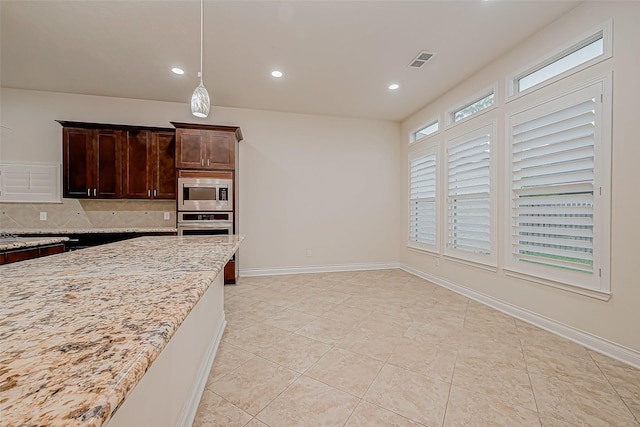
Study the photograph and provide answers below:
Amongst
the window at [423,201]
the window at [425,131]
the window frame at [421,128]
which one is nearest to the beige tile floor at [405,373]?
the window at [423,201]

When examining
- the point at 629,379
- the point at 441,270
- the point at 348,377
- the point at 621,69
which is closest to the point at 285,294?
the point at 348,377

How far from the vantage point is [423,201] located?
185 inches

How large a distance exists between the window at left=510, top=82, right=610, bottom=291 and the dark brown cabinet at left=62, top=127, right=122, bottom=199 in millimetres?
5183

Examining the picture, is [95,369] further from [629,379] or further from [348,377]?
[629,379]

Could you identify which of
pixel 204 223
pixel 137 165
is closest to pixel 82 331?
pixel 204 223

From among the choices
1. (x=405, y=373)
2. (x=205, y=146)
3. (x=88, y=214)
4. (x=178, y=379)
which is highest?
(x=205, y=146)

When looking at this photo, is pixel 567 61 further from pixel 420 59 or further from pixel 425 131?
pixel 425 131

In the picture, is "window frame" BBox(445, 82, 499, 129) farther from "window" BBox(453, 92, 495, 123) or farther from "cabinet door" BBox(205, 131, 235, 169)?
"cabinet door" BBox(205, 131, 235, 169)

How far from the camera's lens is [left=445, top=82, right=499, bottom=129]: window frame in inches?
128

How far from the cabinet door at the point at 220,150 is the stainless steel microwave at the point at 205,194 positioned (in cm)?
22

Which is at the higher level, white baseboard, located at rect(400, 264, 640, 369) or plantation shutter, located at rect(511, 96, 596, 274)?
plantation shutter, located at rect(511, 96, 596, 274)

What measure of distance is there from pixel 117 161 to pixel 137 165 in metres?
0.26

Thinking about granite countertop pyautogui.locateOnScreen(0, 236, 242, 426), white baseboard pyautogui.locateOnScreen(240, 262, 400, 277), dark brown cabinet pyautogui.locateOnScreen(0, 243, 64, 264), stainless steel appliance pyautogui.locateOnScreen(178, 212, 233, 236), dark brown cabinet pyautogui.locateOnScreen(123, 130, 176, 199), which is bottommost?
white baseboard pyautogui.locateOnScreen(240, 262, 400, 277)

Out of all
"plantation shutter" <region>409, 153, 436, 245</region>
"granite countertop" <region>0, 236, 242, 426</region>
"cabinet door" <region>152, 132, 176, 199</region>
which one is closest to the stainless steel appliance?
"cabinet door" <region>152, 132, 176, 199</region>
